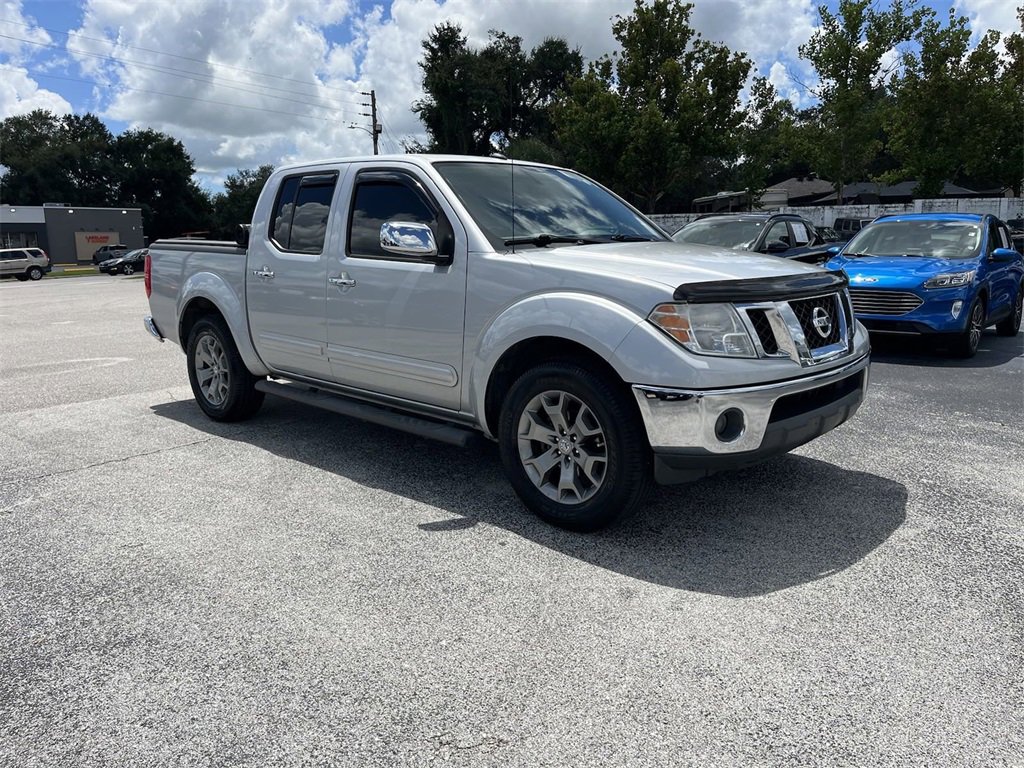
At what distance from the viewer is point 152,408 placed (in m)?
6.86

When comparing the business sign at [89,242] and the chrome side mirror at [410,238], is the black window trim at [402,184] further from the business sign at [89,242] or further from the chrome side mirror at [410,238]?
the business sign at [89,242]

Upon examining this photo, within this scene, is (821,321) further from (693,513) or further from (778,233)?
(778,233)

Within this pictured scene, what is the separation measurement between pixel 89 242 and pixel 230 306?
6548 centimetres

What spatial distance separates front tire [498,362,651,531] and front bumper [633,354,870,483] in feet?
0.41

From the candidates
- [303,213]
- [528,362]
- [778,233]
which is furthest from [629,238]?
[778,233]

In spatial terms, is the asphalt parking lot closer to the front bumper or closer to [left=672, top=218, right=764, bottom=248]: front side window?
the front bumper

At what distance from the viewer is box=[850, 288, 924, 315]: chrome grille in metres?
8.77

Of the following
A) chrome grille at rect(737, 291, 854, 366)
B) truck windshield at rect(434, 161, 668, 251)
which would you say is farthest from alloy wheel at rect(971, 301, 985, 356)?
chrome grille at rect(737, 291, 854, 366)

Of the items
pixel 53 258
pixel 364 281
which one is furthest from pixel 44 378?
pixel 53 258

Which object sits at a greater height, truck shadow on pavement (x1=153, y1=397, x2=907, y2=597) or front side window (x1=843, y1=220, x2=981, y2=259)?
front side window (x1=843, y1=220, x2=981, y2=259)

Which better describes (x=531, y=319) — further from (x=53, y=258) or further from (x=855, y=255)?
(x=53, y=258)

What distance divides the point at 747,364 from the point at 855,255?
7422 millimetres

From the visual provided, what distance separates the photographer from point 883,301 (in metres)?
8.91

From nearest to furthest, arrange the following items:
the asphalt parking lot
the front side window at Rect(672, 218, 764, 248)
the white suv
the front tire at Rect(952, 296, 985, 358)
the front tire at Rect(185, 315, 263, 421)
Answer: the asphalt parking lot < the front tire at Rect(185, 315, 263, 421) < the front tire at Rect(952, 296, 985, 358) < the front side window at Rect(672, 218, 764, 248) < the white suv
